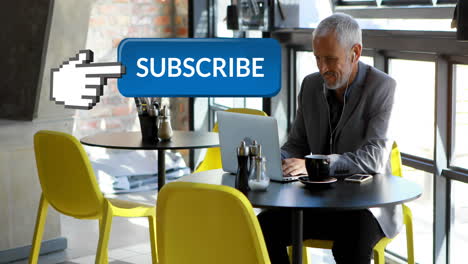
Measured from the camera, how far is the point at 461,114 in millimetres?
3621

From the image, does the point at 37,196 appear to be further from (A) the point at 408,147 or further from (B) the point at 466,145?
(B) the point at 466,145

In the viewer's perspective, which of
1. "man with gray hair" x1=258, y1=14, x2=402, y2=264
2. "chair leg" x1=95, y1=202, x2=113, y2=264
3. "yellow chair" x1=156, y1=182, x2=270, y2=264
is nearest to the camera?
Answer: "yellow chair" x1=156, y1=182, x2=270, y2=264

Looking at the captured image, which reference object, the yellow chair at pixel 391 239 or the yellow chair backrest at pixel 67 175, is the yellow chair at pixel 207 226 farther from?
the yellow chair backrest at pixel 67 175

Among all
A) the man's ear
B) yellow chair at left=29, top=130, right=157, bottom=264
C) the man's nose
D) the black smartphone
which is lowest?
yellow chair at left=29, top=130, right=157, bottom=264

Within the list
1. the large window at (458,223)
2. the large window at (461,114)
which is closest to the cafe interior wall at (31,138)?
the large window at (461,114)

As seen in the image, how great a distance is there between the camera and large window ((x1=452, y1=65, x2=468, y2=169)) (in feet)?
11.8

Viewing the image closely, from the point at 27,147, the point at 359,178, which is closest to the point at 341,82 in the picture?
the point at 359,178

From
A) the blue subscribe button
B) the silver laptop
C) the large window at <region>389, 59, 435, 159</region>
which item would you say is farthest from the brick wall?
the silver laptop

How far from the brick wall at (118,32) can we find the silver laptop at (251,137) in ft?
12.3

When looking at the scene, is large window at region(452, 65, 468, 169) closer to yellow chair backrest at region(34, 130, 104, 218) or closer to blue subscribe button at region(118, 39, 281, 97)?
blue subscribe button at region(118, 39, 281, 97)

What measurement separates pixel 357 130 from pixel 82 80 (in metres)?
1.35

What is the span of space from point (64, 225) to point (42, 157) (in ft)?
5.57

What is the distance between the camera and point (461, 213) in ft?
12.1

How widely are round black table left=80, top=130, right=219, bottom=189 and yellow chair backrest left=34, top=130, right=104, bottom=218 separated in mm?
305
